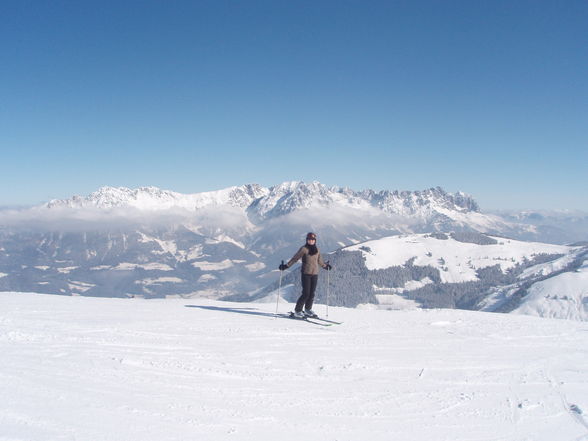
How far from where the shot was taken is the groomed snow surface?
5414 millimetres

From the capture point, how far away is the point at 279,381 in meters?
7.28

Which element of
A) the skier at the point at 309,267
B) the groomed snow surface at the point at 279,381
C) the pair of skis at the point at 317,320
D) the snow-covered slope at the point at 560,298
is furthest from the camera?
the snow-covered slope at the point at 560,298

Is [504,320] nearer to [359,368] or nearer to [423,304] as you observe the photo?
[359,368]

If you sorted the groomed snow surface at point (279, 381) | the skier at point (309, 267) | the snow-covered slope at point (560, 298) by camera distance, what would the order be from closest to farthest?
the groomed snow surface at point (279, 381)
the skier at point (309, 267)
the snow-covered slope at point (560, 298)

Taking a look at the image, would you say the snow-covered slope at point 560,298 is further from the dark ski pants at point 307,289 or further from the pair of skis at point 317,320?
the dark ski pants at point 307,289

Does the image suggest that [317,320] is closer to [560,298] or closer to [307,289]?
[307,289]

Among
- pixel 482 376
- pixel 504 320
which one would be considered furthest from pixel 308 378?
pixel 504 320

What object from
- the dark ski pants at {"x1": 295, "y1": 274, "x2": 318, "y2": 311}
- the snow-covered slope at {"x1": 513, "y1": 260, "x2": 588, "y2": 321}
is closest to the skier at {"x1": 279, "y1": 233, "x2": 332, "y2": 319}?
the dark ski pants at {"x1": 295, "y1": 274, "x2": 318, "y2": 311}

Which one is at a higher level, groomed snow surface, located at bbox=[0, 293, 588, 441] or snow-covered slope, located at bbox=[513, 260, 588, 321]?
groomed snow surface, located at bbox=[0, 293, 588, 441]

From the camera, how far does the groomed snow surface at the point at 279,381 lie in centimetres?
541

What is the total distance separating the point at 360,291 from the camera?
638ft

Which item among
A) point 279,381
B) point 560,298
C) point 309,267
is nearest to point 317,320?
point 309,267

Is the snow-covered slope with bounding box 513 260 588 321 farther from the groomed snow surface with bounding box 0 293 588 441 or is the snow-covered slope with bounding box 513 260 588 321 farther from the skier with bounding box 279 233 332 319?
the groomed snow surface with bounding box 0 293 588 441

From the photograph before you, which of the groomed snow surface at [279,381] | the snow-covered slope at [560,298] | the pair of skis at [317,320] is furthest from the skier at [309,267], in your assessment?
the snow-covered slope at [560,298]
